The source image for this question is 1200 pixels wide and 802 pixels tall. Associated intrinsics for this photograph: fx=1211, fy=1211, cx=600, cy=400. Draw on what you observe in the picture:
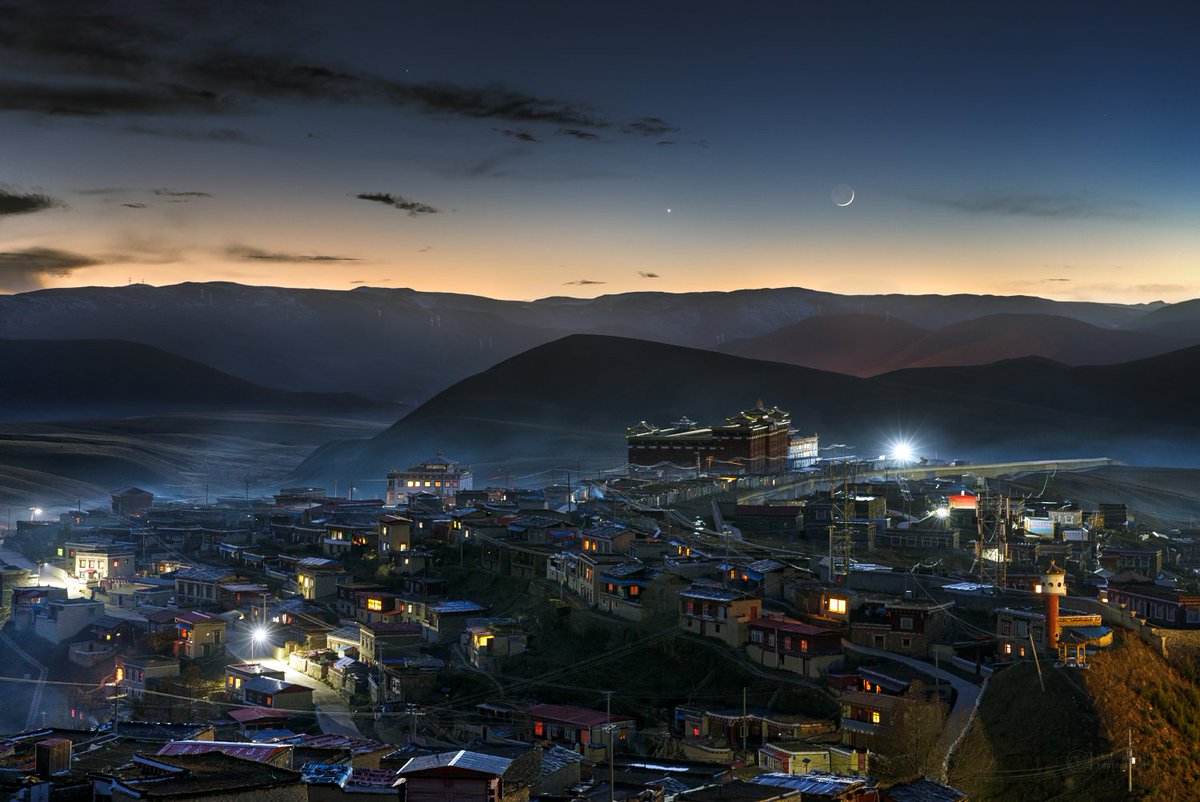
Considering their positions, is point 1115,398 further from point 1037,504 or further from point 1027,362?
point 1037,504

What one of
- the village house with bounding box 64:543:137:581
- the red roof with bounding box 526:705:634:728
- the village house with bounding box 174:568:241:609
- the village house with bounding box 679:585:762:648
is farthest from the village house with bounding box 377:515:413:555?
the red roof with bounding box 526:705:634:728

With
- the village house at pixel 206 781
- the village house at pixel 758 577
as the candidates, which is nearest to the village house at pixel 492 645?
the village house at pixel 758 577

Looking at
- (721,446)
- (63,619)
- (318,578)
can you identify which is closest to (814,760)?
(318,578)

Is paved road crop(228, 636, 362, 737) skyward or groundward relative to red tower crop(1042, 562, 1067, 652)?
groundward

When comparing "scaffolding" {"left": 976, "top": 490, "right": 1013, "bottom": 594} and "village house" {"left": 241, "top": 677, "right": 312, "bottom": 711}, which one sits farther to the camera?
"scaffolding" {"left": 976, "top": 490, "right": 1013, "bottom": 594}

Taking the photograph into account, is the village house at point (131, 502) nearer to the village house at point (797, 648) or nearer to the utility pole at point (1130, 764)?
the village house at point (797, 648)

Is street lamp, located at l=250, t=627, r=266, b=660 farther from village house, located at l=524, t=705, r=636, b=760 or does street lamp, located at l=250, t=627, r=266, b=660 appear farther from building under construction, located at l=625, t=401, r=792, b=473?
building under construction, located at l=625, t=401, r=792, b=473

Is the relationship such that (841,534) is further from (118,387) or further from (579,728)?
(118,387)
